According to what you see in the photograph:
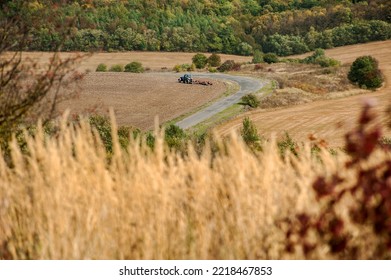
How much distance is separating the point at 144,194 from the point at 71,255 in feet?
2.37

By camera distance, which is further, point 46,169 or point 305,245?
point 46,169

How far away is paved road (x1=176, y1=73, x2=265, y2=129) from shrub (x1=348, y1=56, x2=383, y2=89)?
12073 millimetres

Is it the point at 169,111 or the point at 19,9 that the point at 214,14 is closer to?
the point at 169,111

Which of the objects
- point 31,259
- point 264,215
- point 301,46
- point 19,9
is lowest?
point 301,46

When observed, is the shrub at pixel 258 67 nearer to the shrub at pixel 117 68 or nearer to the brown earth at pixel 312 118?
the shrub at pixel 117 68

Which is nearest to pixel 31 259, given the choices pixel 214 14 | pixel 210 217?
pixel 210 217

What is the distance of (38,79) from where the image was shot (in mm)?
7980

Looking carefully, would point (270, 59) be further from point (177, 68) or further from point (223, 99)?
point (223, 99)

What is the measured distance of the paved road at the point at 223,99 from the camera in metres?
61.2

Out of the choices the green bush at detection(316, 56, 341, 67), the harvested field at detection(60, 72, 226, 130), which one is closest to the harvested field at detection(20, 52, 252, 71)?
the harvested field at detection(60, 72, 226, 130)

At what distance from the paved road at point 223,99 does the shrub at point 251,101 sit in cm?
186

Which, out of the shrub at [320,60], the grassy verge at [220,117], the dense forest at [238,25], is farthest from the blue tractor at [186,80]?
the dense forest at [238,25]

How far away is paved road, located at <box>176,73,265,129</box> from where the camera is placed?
6124 centimetres

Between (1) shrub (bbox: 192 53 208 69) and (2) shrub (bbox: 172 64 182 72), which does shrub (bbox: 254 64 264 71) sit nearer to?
(1) shrub (bbox: 192 53 208 69)
